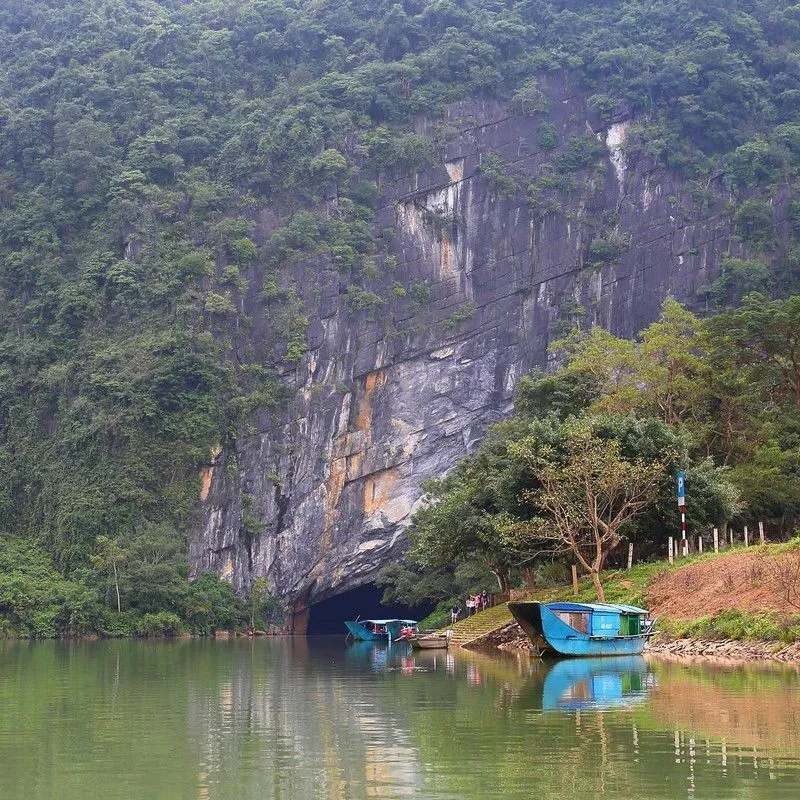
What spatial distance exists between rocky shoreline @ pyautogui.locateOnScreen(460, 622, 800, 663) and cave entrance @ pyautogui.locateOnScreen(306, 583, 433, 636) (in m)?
37.9

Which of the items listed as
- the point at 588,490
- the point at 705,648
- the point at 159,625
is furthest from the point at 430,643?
the point at 159,625

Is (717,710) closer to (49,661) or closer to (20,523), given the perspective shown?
(49,661)

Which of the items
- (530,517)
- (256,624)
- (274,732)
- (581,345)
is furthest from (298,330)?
(274,732)

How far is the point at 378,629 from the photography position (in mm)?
51188

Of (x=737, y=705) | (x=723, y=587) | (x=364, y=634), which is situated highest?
(x=723, y=587)

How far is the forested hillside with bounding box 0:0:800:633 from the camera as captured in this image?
210 ft

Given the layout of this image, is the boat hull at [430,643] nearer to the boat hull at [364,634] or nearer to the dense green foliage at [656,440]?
the dense green foliage at [656,440]

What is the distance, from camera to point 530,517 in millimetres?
34969

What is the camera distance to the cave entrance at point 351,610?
71.4 metres

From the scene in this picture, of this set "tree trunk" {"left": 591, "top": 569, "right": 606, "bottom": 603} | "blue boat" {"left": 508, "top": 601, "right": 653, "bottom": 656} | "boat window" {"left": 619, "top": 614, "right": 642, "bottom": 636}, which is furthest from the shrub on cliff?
"boat window" {"left": 619, "top": 614, "right": 642, "bottom": 636}

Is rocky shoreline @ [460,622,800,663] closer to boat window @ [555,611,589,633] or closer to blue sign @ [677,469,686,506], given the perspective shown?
boat window @ [555,611,589,633]

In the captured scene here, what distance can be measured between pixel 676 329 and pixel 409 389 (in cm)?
2126

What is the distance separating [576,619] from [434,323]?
135 feet

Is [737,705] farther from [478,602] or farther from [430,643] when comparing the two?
[478,602]
